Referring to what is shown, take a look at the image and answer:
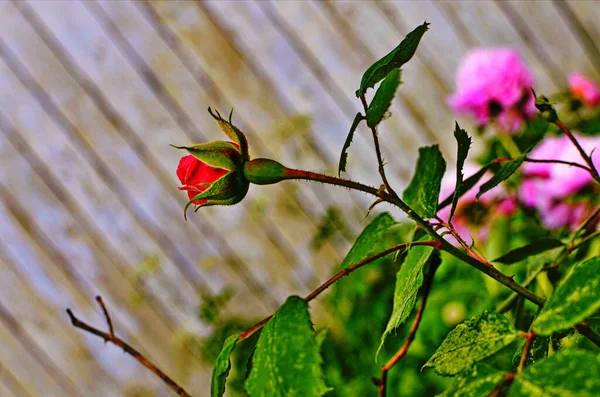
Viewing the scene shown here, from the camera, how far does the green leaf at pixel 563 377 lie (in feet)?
0.47

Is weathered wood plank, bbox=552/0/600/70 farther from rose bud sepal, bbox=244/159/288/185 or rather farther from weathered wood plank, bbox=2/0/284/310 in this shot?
rose bud sepal, bbox=244/159/288/185

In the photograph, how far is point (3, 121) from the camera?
139 cm

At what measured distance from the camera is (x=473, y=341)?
0.20 m

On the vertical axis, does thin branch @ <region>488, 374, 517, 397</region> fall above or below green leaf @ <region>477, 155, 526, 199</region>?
below

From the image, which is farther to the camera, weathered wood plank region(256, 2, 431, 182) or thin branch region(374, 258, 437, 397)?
weathered wood plank region(256, 2, 431, 182)

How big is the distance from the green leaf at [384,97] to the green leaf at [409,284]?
0.05m

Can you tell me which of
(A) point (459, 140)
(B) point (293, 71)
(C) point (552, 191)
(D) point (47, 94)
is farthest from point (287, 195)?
(A) point (459, 140)

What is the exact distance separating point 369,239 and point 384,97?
0.22ft

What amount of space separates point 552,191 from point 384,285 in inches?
19.7

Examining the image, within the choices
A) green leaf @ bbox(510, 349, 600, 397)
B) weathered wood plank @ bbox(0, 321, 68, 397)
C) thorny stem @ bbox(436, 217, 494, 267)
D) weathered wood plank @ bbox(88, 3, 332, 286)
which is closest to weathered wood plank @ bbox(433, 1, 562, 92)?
weathered wood plank @ bbox(88, 3, 332, 286)

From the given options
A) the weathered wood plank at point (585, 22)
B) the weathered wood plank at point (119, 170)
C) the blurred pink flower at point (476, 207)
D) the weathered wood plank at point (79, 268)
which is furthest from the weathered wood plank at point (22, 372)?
the weathered wood plank at point (585, 22)

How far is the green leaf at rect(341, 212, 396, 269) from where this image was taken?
264 mm

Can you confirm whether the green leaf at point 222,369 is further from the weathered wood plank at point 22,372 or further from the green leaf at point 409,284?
the weathered wood plank at point 22,372

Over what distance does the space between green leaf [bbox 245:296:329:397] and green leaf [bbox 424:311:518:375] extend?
0.15 feet
